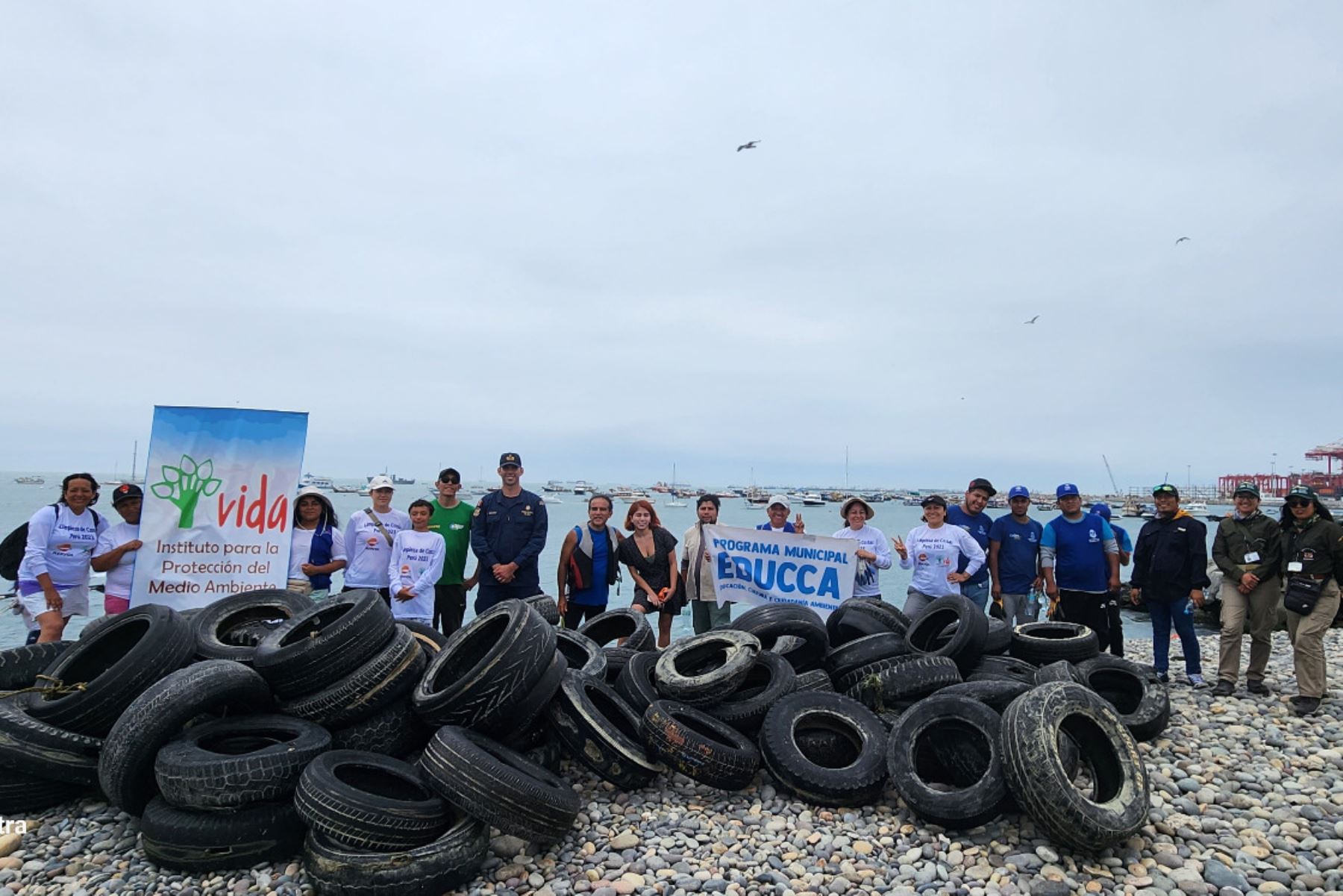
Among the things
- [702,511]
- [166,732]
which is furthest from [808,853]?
[702,511]

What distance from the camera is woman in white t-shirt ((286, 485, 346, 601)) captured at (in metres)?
8.97

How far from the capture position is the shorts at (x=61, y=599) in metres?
7.84

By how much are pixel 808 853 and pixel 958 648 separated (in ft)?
9.65

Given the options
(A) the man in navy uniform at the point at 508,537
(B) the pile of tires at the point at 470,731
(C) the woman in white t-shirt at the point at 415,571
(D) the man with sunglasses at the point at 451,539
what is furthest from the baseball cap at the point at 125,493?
→ (A) the man in navy uniform at the point at 508,537

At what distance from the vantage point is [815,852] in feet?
16.5

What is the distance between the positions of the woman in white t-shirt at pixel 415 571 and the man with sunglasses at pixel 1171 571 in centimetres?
843

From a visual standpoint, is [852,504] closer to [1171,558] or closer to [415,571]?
[1171,558]

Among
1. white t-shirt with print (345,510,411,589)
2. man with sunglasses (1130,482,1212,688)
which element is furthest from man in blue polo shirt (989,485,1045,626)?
white t-shirt with print (345,510,411,589)

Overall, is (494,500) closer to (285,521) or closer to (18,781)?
(285,521)

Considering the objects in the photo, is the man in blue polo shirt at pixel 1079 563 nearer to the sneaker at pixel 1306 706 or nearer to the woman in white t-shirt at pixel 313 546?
the sneaker at pixel 1306 706

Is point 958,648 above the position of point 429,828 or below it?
above

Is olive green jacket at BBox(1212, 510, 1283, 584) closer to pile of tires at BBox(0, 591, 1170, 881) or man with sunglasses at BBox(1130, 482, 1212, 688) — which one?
man with sunglasses at BBox(1130, 482, 1212, 688)

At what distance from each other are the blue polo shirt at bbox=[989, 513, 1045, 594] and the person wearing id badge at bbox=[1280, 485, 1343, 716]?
2578mm

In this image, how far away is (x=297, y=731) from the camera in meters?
5.50
